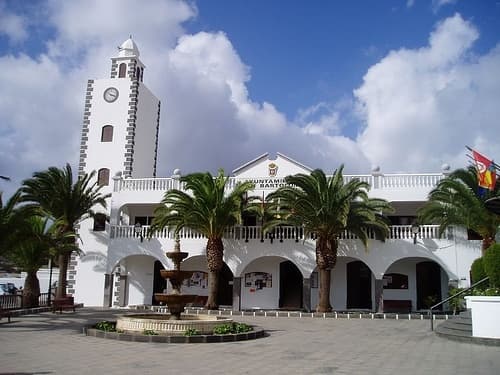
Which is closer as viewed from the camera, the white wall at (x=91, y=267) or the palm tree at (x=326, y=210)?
the palm tree at (x=326, y=210)

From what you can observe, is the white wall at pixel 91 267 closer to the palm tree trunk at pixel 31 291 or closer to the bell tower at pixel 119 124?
the bell tower at pixel 119 124

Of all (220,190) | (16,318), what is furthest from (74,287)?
(220,190)

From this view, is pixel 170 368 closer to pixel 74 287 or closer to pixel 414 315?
pixel 414 315

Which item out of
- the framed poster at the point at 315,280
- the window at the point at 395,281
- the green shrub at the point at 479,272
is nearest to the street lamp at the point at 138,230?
the framed poster at the point at 315,280

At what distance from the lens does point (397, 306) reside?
86.9 ft

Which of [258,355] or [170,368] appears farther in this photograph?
[258,355]

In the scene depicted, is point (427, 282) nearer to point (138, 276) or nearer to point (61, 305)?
point (138, 276)

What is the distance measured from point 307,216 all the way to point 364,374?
569 inches

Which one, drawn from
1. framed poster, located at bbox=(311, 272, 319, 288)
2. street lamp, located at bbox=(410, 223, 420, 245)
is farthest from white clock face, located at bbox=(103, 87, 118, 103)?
street lamp, located at bbox=(410, 223, 420, 245)

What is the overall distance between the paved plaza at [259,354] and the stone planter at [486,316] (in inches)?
25.4

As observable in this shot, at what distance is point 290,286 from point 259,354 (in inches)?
665

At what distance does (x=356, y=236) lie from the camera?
25.5m

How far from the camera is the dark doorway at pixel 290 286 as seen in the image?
28.0 metres

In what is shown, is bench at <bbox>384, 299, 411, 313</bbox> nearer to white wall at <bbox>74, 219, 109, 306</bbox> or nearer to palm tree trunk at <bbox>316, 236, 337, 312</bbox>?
palm tree trunk at <bbox>316, 236, 337, 312</bbox>
